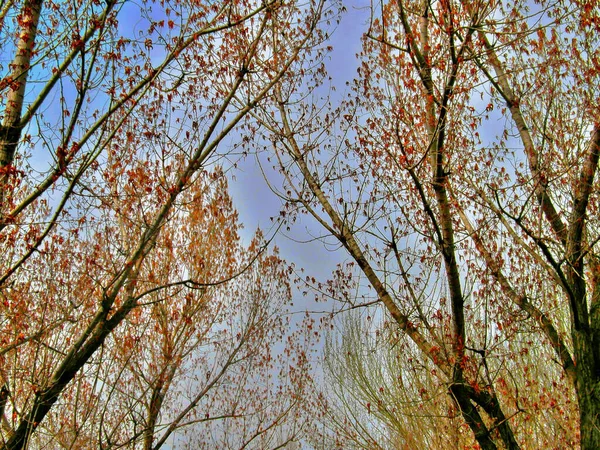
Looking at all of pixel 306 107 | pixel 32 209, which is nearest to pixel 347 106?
pixel 306 107

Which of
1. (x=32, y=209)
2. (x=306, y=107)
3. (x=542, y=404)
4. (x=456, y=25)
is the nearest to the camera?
(x=456, y=25)

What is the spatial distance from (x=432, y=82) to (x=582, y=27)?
8.74 feet

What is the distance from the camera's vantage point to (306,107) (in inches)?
245

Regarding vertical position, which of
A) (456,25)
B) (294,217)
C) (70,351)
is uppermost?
(456,25)

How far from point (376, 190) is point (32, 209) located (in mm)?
3524

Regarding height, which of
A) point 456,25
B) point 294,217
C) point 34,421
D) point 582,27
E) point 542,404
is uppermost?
point 582,27

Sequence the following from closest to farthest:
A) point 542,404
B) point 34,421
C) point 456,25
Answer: point 34,421 < point 456,25 < point 542,404

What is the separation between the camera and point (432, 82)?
4.53m

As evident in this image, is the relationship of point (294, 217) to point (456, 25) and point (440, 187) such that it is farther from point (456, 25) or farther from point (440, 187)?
point (456, 25)

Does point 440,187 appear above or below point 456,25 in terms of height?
below

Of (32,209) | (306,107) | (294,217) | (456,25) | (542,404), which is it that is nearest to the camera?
(456,25)

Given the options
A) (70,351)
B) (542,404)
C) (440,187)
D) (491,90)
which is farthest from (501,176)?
(70,351)

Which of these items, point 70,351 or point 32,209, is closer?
point 70,351

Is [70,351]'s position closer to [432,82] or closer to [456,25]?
[432,82]
